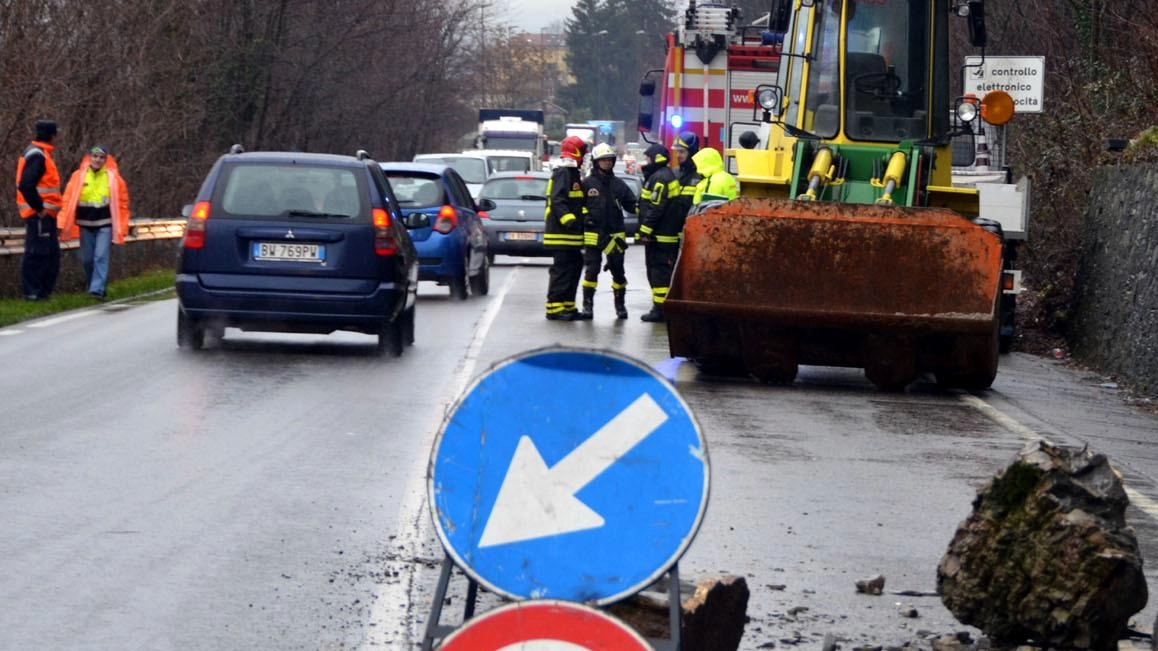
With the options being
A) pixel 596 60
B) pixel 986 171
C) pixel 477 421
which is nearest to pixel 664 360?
pixel 986 171

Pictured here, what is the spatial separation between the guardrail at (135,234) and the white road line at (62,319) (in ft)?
4.30

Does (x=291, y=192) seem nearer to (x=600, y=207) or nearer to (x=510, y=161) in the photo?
(x=600, y=207)

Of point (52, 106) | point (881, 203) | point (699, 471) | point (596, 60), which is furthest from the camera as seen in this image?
point (596, 60)

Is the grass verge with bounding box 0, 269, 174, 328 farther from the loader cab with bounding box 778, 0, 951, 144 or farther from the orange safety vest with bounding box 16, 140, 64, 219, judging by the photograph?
the loader cab with bounding box 778, 0, 951, 144

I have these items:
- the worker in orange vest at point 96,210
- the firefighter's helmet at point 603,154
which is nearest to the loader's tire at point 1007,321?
the firefighter's helmet at point 603,154

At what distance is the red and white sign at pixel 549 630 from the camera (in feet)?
12.3

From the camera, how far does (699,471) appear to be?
4148 millimetres

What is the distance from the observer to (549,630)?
376 cm

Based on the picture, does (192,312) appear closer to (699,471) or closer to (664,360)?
(664,360)

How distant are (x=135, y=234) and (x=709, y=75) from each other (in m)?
10.3

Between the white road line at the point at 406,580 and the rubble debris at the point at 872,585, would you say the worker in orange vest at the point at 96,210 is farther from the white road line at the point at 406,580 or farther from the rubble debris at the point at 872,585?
the rubble debris at the point at 872,585

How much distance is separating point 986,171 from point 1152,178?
4.92 m

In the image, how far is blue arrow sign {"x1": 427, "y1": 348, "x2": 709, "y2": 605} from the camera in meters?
4.09

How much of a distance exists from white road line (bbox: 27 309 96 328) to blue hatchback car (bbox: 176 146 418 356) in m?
3.03
